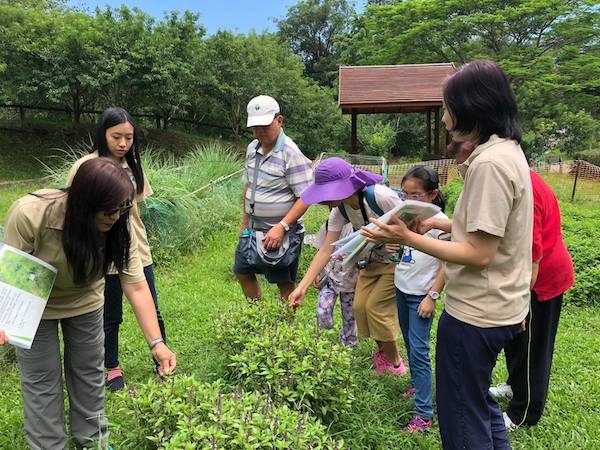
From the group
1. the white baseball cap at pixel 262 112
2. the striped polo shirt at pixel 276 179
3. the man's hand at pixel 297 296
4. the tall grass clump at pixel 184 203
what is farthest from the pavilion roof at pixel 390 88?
the man's hand at pixel 297 296

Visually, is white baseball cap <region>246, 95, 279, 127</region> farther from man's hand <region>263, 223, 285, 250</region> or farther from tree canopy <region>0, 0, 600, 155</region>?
tree canopy <region>0, 0, 600, 155</region>

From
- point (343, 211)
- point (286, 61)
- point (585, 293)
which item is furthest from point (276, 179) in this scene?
point (286, 61)

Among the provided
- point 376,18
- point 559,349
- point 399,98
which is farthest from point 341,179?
point 376,18

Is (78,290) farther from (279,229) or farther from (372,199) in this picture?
(372,199)

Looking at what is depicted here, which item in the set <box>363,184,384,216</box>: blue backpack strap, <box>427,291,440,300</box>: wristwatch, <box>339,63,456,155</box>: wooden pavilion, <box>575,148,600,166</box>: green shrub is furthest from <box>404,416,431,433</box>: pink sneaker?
<box>575,148,600,166</box>: green shrub

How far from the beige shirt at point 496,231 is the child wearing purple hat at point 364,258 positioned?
82cm

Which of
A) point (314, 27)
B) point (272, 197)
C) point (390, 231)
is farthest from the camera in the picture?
point (314, 27)

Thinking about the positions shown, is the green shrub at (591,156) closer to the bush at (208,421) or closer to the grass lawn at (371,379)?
the grass lawn at (371,379)

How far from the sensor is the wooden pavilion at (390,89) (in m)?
13.5

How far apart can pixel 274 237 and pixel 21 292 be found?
151cm

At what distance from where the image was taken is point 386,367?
318 centimetres

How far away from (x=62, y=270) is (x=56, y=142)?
15230mm

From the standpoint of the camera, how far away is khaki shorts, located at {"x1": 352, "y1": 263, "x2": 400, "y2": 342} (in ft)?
9.26

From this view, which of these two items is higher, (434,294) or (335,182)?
(335,182)
